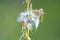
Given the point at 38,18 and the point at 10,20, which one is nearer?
the point at 38,18

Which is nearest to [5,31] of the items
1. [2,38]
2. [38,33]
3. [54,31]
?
[2,38]

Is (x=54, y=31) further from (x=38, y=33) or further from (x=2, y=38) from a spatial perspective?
(x=2, y=38)

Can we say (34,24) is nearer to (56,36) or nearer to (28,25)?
(28,25)

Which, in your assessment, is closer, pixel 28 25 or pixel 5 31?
pixel 28 25

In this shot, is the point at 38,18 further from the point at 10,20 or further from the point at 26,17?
the point at 10,20

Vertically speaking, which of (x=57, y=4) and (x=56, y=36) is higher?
(x=57, y=4)

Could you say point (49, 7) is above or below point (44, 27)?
above

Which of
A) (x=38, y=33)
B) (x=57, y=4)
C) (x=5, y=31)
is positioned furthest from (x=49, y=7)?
(x=5, y=31)

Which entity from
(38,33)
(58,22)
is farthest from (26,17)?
(58,22)
